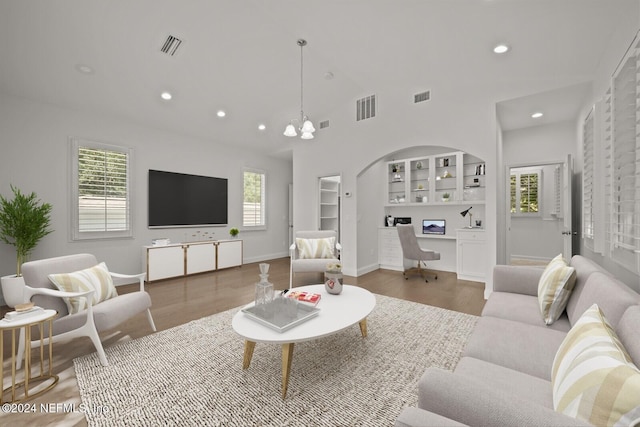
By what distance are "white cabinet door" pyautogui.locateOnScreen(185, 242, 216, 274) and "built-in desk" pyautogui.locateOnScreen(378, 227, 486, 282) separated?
3.55 metres

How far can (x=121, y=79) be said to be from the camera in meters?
3.98

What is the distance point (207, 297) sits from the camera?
3.95 meters

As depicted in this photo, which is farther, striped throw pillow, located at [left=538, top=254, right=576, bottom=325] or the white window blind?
the white window blind

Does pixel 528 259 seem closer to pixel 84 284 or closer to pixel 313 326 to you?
pixel 313 326

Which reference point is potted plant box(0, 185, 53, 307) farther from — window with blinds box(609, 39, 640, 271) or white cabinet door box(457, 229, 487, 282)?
white cabinet door box(457, 229, 487, 282)

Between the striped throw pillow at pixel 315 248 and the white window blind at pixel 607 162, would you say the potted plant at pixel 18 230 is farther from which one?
the white window blind at pixel 607 162

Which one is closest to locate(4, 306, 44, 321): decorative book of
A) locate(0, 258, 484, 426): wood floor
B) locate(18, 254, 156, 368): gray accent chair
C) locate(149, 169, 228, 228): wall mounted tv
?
locate(18, 254, 156, 368): gray accent chair

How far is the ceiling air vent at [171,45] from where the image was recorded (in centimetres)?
343

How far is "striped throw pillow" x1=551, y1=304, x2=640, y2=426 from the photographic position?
→ 2.49ft

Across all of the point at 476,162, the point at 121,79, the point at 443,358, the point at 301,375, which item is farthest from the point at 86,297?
the point at 476,162

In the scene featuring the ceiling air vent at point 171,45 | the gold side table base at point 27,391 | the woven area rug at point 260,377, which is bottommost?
the gold side table base at point 27,391

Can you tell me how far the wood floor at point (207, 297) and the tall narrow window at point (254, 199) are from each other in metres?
1.34

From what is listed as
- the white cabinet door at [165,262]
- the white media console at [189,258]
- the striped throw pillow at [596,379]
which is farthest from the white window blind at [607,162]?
the white cabinet door at [165,262]

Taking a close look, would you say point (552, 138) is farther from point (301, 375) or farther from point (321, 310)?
point (301, 375)
